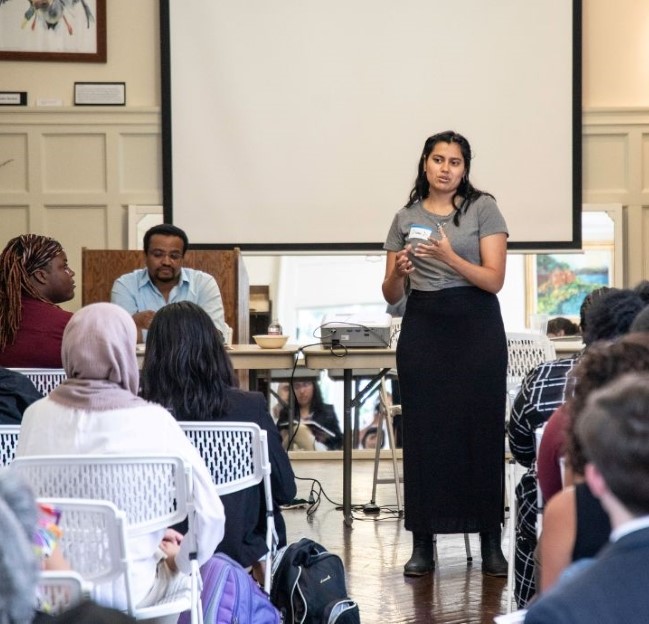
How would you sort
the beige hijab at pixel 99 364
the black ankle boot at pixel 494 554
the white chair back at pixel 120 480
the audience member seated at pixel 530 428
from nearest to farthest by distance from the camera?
the white chair back at pixel 120 480 → the beige hijab at pixel 99 364 → the audience member seated at pixel 530 428 → the black ankle boot at pixel 494 554

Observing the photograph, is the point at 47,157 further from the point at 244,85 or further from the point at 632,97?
the point at 632,97

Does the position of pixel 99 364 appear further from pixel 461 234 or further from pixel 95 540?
pixel 461 234

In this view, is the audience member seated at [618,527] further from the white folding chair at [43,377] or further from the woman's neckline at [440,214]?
the white folding chair at [43,377]

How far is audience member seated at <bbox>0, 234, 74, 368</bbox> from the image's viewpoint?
164 inches

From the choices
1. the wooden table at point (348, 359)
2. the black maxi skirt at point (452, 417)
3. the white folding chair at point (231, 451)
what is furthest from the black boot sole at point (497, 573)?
the white folding chair at point (231, 451)

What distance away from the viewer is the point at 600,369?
6.02 feet

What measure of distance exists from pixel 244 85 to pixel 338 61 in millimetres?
643

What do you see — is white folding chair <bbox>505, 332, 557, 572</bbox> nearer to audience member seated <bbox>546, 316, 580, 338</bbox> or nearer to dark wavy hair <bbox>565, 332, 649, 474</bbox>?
audience member seated <bbox>546, 316, 580, 338</bbox>

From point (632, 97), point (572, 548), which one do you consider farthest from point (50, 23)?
point (572, 548)

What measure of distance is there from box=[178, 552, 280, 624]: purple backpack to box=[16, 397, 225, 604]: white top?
0.70ft

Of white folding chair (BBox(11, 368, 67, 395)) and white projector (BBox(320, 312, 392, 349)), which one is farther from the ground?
white projector (BBox(320, 312, 392, 349))

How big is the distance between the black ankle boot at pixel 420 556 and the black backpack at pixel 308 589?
0.99 m

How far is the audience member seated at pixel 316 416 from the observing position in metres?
8.77

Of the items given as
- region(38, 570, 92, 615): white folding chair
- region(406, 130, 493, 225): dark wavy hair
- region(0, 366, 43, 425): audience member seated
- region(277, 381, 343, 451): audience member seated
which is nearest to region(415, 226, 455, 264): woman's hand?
region(406, 130, 493, 225): dark wavy hair
